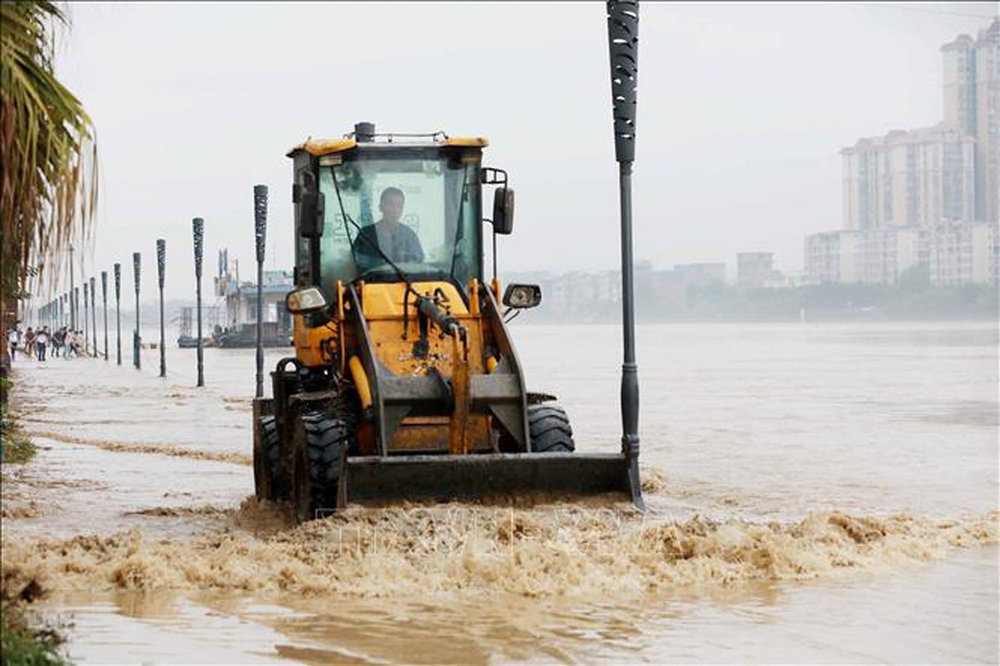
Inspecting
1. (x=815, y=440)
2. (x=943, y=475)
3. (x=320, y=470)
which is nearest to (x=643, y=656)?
(x=320, y=470)

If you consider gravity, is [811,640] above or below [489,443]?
below

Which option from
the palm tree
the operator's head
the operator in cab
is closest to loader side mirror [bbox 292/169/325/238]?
the operator in cab

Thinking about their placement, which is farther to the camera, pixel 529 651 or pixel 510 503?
pixel 510 503

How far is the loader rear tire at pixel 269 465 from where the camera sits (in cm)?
1562

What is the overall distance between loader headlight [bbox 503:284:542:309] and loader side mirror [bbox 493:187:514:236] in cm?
45

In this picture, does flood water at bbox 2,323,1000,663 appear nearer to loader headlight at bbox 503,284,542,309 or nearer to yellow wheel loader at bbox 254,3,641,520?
yellow wheel loader at bbox 254,3,641,520

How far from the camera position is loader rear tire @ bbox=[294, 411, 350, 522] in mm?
13156

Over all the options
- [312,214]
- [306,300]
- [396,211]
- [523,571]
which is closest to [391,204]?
[396,211]

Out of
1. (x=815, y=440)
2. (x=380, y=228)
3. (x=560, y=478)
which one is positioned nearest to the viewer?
(x=560, y=478)

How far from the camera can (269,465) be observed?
15867 mm

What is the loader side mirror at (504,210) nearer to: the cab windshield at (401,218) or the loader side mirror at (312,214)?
the cab windshield at (401,218)

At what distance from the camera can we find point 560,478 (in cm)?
1309

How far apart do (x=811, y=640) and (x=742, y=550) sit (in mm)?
2647

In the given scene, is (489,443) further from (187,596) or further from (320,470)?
(187,596)
